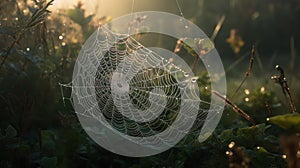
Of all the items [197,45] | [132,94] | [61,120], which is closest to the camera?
[61,120]

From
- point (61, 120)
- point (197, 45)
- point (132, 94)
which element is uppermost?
point (197, 45)

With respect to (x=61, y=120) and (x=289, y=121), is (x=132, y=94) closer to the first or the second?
(x=61, y=120)

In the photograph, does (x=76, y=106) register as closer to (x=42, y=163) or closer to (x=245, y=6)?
(x=42, y=163)

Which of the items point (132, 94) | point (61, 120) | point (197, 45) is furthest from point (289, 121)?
point (132, 94)

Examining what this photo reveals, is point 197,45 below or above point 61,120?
above

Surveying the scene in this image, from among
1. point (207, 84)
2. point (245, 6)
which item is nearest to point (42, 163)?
point (207, 84)

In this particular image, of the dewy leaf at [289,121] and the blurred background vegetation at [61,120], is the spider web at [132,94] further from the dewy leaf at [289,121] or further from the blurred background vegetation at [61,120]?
the dewy leaf at [289,121]

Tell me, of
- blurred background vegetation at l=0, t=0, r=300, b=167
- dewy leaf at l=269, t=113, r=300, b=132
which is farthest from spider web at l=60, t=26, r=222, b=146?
dewy leaf at l=269, t=113, r=300, b=132

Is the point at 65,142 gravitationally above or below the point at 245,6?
below
